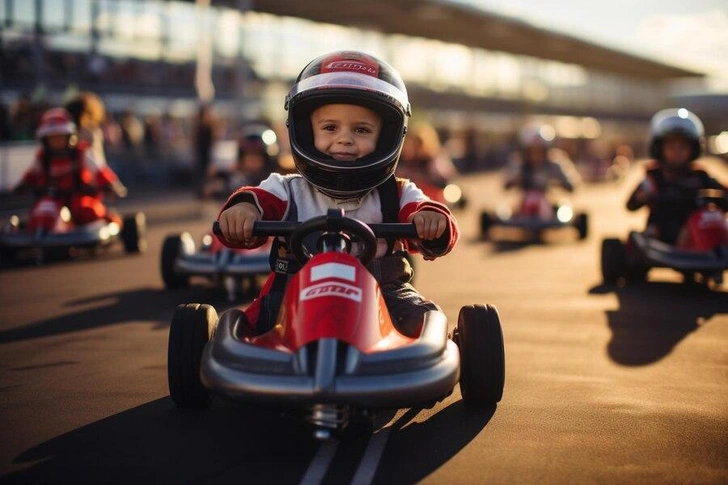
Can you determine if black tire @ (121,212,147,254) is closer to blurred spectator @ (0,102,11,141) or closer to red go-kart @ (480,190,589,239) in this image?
red go-kart @ (480,190,589,239)

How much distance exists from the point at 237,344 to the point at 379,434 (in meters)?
0.76

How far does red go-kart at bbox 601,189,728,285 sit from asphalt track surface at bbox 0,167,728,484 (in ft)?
0.98

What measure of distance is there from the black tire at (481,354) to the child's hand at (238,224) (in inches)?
41.2

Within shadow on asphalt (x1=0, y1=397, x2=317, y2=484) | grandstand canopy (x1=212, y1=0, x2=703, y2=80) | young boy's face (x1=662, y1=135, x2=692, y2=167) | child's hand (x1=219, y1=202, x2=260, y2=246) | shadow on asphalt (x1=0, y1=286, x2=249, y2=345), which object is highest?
grandstand canopy (x1=212, y1=0, x2=703, y2=80)

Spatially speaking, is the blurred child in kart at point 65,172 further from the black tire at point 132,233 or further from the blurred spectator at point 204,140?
the blurred spectator at point 204,140

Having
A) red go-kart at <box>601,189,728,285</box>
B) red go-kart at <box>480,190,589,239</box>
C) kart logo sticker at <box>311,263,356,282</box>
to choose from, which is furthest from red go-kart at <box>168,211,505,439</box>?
red go-kart at <box>480,190,589,239</box>

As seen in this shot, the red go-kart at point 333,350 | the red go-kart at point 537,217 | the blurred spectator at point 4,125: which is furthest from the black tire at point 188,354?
the blurred spectator at point 4,125

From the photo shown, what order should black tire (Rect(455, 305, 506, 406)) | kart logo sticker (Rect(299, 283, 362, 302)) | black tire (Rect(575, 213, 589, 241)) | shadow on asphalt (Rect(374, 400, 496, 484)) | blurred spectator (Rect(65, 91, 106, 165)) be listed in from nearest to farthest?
shadow on asphalt (Rect(374, 400, 496, 484))
kart logo sticker (Rect(299, 283, 362, 302))
black tire (Rect(455, 305, 506, 406))
blurred spectator (Rect(65, 91, 106, 165))
black tire (Rect(575, 213, 589, 241))

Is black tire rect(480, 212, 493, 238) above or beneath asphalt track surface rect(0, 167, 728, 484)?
beneath

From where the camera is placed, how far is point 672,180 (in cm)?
955

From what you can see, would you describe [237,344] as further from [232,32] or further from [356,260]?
[232,32]

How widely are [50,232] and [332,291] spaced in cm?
754

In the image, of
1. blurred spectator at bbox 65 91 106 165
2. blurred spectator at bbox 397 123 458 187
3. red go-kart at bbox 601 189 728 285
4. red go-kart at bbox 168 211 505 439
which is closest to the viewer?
red go-kart at bbox 168 211 505 439

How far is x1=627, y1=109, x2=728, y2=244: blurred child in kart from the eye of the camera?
9383 mm
